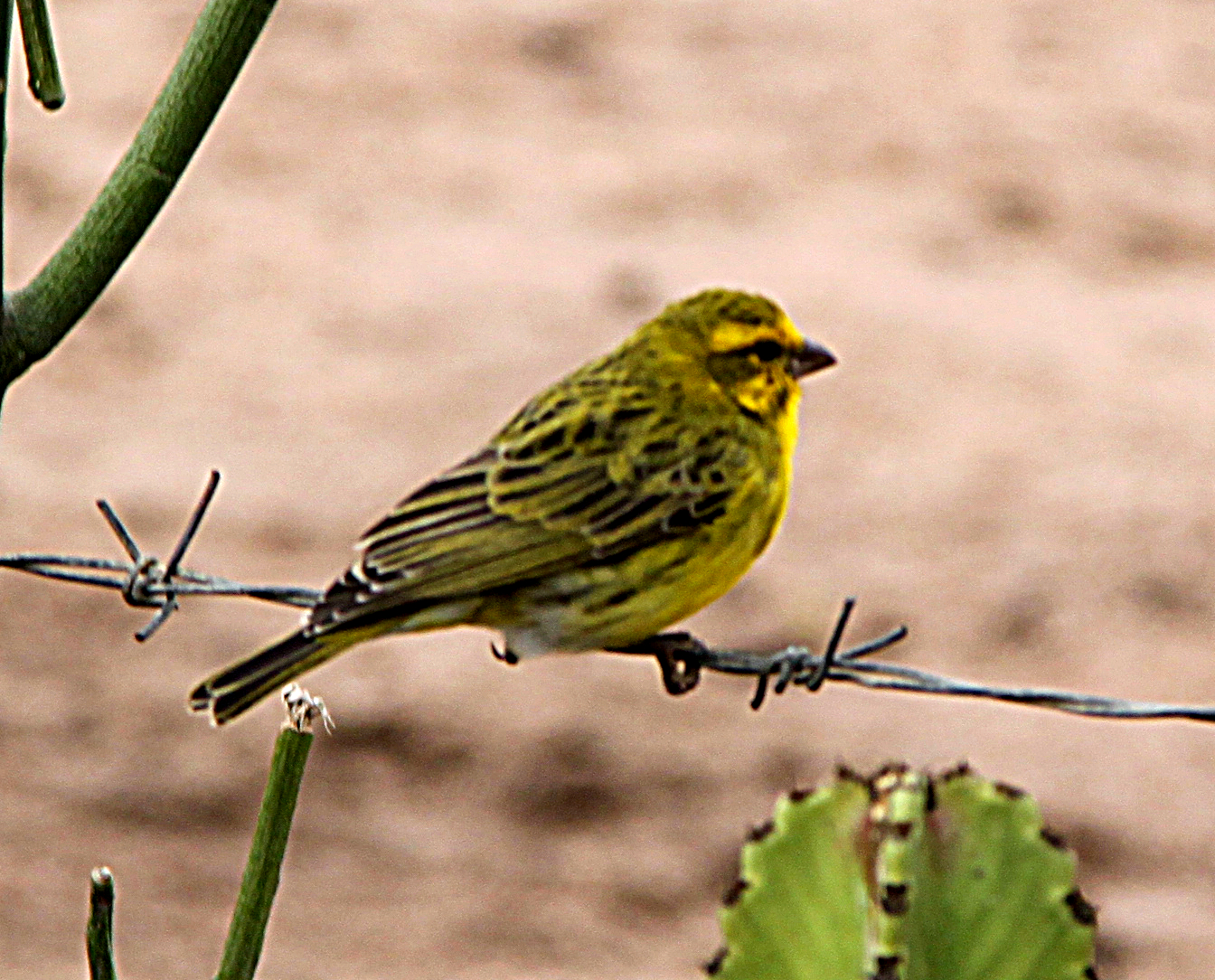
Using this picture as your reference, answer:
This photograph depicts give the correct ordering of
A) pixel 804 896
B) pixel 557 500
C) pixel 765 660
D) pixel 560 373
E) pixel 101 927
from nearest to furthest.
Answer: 1. pixel 101 927
2. pixel 804 896
3. pixel 765 660
4. pixel 557 500
5. pixel 560 373

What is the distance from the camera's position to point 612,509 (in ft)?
16.9

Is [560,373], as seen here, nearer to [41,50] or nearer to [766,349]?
[766,349]

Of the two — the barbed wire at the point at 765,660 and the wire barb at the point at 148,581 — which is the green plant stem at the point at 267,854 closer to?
the barbed wire at the point at 765,660

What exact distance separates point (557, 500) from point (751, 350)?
70 centimetres

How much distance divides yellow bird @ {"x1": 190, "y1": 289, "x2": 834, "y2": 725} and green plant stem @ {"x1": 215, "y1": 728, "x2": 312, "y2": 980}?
5.25 feet

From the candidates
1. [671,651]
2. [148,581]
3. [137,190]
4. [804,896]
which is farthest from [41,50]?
[671,651]

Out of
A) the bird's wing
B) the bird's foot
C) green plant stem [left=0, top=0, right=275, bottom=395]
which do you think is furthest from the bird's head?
green plant stem [left=0, top=0, right=275, bottom=395]

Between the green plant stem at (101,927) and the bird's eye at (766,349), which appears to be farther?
the bird's eye at (766,349)

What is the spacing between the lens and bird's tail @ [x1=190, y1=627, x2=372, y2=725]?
4461mm

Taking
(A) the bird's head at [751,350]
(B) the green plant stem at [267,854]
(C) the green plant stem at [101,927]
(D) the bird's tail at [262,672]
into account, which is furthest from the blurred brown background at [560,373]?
(C) the green plant stem at [101,927]

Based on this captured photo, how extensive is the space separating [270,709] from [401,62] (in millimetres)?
6314

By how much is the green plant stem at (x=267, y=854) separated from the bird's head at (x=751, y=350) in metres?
2.67

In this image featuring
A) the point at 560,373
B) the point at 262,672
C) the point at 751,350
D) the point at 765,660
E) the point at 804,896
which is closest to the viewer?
the point at 804,896

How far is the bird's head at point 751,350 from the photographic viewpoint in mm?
5477
